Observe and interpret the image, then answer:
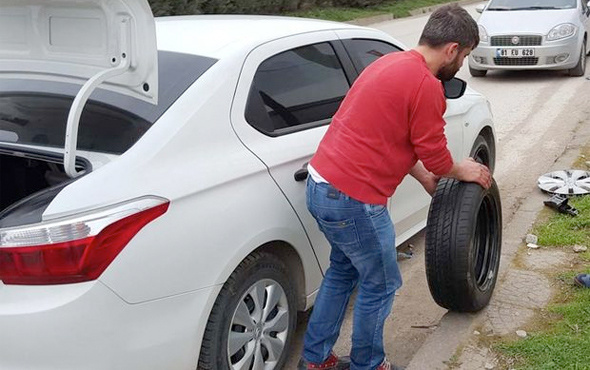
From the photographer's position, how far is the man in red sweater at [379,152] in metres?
2.96

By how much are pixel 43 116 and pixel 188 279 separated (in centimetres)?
108

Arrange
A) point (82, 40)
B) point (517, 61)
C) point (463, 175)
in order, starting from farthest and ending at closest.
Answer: point (517, 61), point (463, 175), point (82, 40)

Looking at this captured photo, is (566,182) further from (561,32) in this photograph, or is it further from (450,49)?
(561,32)

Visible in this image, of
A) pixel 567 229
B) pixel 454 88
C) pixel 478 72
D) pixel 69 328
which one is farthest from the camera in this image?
pixel 478 72

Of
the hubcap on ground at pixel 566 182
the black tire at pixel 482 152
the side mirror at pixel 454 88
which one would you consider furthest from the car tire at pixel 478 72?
the side mirror at pixel 454 88

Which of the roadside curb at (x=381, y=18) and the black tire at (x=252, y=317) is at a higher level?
the black tire at (x=252, y=317)

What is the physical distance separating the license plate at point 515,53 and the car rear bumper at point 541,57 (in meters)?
0.03

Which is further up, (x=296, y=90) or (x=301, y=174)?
(x=296, y=90)

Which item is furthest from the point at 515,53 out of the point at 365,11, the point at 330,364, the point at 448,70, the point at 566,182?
the point at 365,11

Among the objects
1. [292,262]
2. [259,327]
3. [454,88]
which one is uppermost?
[454,88]

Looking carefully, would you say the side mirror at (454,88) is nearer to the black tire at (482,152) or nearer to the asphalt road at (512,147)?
the black tire at (482,152)

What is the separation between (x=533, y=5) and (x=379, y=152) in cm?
1031

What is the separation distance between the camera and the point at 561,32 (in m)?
11.4

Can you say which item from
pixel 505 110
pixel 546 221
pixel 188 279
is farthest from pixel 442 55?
pixel 505 110
